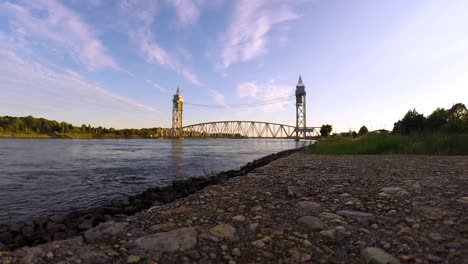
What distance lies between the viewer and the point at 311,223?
3307 millimetres

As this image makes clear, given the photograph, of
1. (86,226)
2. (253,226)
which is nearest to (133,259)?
(253,226)

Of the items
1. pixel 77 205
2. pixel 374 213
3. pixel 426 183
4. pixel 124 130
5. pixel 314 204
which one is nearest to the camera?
pixel 374 213

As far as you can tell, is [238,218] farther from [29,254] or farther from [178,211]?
[29,254]

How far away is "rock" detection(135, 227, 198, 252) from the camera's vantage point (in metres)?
2.78

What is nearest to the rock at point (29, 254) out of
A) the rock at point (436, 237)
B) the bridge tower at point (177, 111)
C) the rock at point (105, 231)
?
the rock at point (105, 231)

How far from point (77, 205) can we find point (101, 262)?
5504 millimetres

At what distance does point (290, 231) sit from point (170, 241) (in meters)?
1.37

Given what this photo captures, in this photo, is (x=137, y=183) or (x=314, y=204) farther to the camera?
(x=137, y=183)

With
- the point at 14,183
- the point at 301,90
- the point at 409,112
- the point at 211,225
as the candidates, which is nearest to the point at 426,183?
the point at 211,225

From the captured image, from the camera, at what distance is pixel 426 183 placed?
5.09 m

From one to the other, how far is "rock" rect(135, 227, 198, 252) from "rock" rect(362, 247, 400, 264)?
5.56 feet

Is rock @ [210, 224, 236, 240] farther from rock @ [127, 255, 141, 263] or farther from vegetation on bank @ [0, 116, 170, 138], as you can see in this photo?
vegetation on bank @ [0, 116, 170, 138]

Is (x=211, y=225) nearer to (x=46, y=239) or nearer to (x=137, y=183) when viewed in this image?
(x=46, y=239)

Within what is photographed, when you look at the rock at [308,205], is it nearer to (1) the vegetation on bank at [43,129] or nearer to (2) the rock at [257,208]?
(2) the rock at [257,208]
